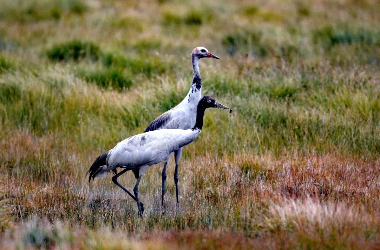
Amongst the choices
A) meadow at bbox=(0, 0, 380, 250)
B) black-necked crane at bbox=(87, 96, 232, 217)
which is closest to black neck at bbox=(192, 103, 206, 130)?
black-necked crane at bbox=(87, 96, 232, 217)

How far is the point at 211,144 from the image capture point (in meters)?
8.12

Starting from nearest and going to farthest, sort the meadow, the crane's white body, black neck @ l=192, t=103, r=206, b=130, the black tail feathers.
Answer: the meadow < the crane's white body < black neck @ l=192, t=103, r=206, b=130 < the black tail feathers

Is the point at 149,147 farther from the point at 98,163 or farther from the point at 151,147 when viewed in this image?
the point at 98,163

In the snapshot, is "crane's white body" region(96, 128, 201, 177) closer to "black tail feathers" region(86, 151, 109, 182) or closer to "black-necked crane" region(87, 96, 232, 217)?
"black-necked crane" region(87, 96, 232, 217)

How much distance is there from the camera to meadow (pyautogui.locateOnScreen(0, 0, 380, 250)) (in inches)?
187

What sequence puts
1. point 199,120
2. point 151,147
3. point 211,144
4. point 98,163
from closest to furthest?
point 151,147 < point 199,120 < point 98,163 < point 211,144

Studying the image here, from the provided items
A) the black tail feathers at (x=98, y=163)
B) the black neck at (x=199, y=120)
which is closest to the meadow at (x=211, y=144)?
the black tail feathers at (x=98, y=163)

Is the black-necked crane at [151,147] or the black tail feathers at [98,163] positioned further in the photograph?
the black tail feathers at [98,163]

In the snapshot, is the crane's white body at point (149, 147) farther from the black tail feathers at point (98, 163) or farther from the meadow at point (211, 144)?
the meadow at point (211, 144)

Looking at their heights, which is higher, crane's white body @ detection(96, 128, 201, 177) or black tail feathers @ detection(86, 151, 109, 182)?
crane's white body @ detection(96, 128, 201, 177)

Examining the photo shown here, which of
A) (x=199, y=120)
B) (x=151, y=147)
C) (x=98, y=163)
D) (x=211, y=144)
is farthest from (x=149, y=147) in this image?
(x=211, y=144)

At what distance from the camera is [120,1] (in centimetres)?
2222

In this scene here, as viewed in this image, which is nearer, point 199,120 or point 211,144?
point 199,120

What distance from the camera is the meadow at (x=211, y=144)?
4746 mm
